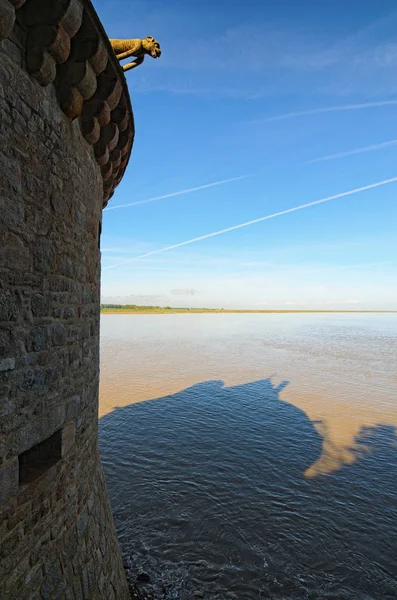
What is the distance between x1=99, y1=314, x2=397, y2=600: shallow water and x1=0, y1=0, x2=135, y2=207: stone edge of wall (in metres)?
7.65

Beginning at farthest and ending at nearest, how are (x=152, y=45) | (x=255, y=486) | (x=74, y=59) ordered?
(x=255, y=486), (x=152, y=45), (x=74, y=59)

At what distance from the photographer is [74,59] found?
10.7 ft

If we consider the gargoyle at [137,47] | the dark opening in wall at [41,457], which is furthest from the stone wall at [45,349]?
the gargoyle at [137,47]

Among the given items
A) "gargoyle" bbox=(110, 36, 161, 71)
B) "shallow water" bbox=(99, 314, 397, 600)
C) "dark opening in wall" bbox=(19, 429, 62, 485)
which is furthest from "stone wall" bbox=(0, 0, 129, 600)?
"shallow water" bbox=(99, 314, 397, 600)

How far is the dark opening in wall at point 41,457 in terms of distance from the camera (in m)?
3.29

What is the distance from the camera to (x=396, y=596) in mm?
6078

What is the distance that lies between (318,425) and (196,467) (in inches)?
256

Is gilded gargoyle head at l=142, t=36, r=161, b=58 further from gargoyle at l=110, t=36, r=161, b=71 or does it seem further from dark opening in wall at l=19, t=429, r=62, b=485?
dark opening in wall at l=19, t=429, r=62, b=485

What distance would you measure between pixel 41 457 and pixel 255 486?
7796mm

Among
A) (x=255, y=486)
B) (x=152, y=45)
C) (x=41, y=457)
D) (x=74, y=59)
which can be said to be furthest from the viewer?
(x=255, y=486)

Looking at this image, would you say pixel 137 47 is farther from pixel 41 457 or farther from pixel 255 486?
pixel 255 486

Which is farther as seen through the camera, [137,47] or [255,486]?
[255,486]

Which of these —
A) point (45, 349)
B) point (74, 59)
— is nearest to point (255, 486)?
point (45, 349)

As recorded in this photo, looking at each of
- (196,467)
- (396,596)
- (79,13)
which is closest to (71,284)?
(79,13)
